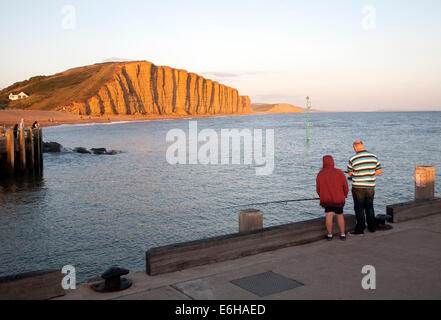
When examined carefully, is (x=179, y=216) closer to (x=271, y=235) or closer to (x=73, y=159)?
(x=271, y=235)

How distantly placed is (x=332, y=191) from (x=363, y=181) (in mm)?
665

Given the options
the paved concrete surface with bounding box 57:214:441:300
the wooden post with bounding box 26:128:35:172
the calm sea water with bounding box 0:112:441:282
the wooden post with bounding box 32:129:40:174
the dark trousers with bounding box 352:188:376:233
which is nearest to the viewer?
the paved concrete surface with bounding box 57:214:441:300

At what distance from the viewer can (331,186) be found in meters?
7.07

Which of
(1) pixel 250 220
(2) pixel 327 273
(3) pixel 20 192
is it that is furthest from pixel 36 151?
(2) pixel 327 273

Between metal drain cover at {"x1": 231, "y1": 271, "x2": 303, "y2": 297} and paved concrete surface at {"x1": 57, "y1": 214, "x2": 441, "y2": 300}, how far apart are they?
9cm

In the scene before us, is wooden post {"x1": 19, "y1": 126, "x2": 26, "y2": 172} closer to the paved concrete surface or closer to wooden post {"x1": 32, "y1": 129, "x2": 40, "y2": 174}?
wooden post {"x1": 32, "y1": 129, "x2": 40, "y2": 174}

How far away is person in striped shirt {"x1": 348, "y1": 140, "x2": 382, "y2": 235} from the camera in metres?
7.21

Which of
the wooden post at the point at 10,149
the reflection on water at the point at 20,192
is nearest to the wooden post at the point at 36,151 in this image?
the reflection on water at the point at 20,192

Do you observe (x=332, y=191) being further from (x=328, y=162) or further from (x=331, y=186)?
(x=328, y=162)

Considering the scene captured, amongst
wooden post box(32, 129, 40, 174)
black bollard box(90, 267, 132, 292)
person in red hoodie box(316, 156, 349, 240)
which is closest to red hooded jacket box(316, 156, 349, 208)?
person in red hoodie box(316, 156, 349, 240)

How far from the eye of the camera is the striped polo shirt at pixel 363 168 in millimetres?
7191

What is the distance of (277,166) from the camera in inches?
1169

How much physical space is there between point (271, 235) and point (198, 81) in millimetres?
190282
